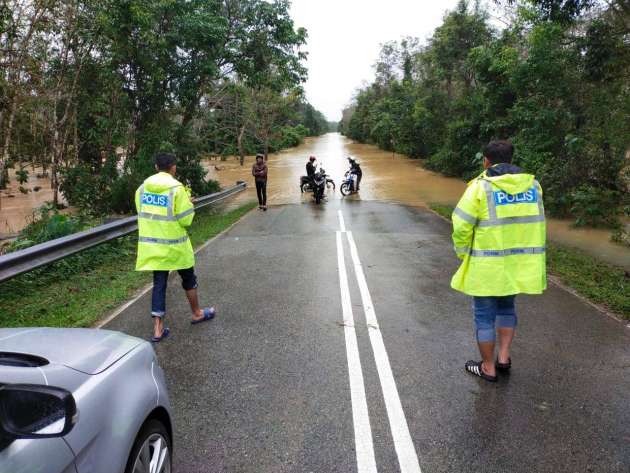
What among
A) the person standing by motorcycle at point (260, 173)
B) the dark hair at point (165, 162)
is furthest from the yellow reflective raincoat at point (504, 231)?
the person standing by motorcycle at point (260, 173)

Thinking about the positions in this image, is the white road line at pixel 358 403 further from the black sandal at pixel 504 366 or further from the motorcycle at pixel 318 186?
the motorcycle at pixel 318 186

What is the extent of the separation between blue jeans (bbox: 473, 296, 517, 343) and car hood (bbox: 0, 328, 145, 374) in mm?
2600

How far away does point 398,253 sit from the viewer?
339 inches

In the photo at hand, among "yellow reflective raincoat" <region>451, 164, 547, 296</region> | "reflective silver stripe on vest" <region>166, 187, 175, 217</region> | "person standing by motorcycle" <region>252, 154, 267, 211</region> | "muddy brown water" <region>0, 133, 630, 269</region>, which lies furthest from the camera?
"person standing by motorcycle" <region>252, 154, 267, 211</region>

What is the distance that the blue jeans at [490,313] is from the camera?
3.60m

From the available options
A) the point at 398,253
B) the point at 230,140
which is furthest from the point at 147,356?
the point at 230,140

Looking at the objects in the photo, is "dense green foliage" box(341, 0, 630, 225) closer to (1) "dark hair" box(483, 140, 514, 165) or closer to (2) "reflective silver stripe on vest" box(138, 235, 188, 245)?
(1) "dark hair" box(483, 140, 514, 165)

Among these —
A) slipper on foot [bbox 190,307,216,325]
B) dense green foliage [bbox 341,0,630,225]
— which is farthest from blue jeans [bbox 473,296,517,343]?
dense green foliage [bbox 341,0,630,225]

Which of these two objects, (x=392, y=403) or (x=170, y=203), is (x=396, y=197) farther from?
(x=392, y=403)

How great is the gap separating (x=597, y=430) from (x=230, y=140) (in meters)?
51.3

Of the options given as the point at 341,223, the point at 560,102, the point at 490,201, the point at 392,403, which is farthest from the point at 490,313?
the point at 560,102

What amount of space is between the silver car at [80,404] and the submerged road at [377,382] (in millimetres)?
781

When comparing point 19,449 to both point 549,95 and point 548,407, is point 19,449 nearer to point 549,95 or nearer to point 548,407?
point 548,407

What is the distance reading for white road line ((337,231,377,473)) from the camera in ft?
9.17
